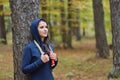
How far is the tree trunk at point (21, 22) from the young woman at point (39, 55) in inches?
24.5

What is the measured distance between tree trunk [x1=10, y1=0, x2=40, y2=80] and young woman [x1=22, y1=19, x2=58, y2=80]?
0.62m

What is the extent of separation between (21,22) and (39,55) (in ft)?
3.38

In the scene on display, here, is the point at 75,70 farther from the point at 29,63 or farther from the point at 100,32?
the point at 29,63

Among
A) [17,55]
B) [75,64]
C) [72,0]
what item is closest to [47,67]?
[17,55]

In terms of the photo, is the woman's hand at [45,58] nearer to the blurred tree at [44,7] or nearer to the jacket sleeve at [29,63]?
the jacket sleeve at [29,63]

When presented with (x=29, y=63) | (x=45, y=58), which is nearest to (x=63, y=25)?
(x=29, y=63)

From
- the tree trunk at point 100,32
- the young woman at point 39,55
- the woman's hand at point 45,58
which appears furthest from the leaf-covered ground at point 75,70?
the woman's hand at point 45,58

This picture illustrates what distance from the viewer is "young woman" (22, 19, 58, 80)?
5066mm

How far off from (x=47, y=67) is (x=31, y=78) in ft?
1.10

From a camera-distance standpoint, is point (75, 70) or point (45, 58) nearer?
point (45, 58)

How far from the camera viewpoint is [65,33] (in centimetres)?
2555

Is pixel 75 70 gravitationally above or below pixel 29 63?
below

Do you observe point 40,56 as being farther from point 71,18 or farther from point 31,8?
point 71,18

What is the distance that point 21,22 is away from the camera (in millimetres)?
5891
